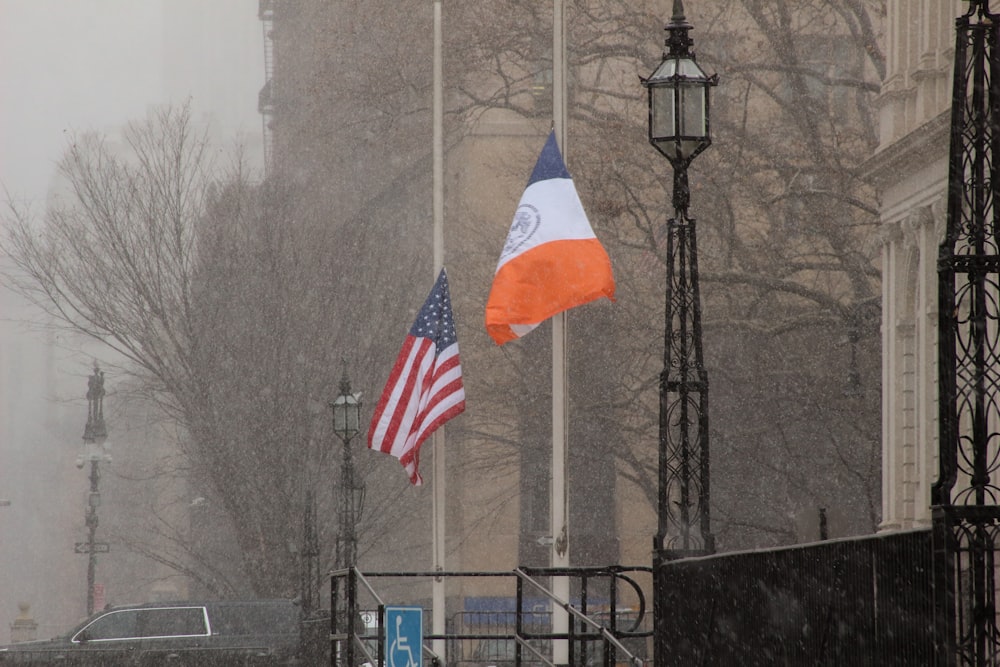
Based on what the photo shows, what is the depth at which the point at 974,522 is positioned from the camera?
22.9 feet

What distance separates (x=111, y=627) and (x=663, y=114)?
1569 cm

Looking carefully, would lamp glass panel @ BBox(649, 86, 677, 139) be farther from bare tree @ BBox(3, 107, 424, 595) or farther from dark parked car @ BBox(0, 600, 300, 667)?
bare tree @ BBox(3, 107, 424, 595)

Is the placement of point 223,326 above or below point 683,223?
above

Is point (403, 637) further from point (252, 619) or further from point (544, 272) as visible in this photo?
point (252, 619)

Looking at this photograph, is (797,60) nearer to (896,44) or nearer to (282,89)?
(896,44)

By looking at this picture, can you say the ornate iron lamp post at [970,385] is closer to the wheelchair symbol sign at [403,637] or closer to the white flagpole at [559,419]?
the wheelchair symbol sign at [403,637]

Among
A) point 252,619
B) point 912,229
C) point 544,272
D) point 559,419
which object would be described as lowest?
point 252,619

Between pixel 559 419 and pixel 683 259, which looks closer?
pixel 683 259

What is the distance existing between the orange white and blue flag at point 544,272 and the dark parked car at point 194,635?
9308mm

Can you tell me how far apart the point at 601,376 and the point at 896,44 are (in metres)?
11.9

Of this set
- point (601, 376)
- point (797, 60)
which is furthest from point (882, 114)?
point (601, 376)

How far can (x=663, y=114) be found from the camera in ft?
43.7

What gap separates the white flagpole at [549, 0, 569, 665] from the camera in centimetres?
1870

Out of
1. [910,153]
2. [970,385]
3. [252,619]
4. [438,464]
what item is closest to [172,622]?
[252,619]
